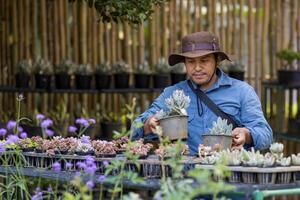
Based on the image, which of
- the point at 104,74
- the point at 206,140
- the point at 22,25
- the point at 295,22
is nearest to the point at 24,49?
the point at 22,25

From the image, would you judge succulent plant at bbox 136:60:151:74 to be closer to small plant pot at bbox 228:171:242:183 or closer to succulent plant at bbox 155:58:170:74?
succulent plant at bbox 155:58:170:74

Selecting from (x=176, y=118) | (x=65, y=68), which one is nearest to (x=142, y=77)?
(x=65, y=68)

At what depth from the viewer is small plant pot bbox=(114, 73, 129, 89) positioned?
7305mm

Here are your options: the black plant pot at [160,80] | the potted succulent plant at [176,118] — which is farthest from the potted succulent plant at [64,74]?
the potted succulent plant at [176,118]

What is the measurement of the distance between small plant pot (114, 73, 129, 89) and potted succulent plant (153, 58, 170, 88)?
28 cm

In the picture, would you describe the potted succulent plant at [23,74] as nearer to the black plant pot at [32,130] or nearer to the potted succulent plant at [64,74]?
the potted succulent plant at [64,74]

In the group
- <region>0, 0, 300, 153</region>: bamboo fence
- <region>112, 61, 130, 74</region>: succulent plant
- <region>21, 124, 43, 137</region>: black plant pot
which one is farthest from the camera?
<region>0, 0, 300, 153</region>: bamboo fence

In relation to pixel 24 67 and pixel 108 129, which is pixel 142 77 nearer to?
pixel 108 129

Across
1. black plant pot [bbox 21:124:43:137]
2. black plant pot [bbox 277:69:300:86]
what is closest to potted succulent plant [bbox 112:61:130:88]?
black plant pot [bbox 21:124:43:137]

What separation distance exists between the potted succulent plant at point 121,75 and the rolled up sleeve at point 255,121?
2992 mm

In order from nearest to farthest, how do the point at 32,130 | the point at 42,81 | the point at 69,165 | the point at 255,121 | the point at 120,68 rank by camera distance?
1. the point at 69,165
2. the point at 255,121
3. the point at 32,130
4. the point at 42,81
5. the point at 120,68

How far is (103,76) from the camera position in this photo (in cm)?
728

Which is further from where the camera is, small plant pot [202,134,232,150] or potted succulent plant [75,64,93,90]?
potted succulent plant [75,64,93,90]

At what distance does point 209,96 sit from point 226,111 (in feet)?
0.45
